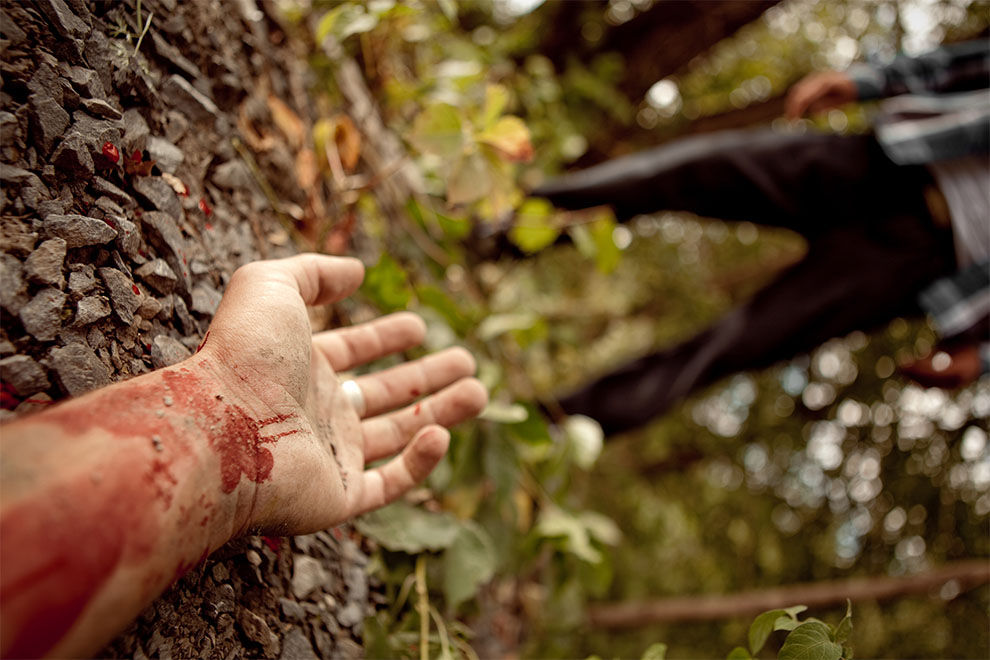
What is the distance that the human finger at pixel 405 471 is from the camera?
2.72 feet

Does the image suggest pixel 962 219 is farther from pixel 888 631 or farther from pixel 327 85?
pixel 327 85

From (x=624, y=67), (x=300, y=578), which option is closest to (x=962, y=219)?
(x=624, y=67)

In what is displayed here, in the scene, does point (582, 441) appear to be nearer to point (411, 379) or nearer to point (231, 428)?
point (411, 379)

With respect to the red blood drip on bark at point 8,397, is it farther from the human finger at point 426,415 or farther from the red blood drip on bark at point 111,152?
the human finger at point 426,415

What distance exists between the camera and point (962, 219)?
151cm

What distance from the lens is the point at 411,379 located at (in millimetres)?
979

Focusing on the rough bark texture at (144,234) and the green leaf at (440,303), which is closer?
the rough bark texture at (144,234)

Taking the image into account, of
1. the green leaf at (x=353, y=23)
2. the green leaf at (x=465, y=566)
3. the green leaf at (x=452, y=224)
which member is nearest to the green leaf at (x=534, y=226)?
the green leaf at (x=452, y=224)

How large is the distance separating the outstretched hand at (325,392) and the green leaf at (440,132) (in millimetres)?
272

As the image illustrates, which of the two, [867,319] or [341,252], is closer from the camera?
[341,252]

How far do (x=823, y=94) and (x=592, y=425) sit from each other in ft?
3.51

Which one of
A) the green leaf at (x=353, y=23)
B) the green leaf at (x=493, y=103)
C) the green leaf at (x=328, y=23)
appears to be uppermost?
the green leaf at (x=328, y=23)

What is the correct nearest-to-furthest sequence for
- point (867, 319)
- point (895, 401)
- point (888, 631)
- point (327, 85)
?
point (327, 85) < point (867, 319) < point (888, 631) < point (895, 401)

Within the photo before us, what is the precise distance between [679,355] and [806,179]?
0.52m
